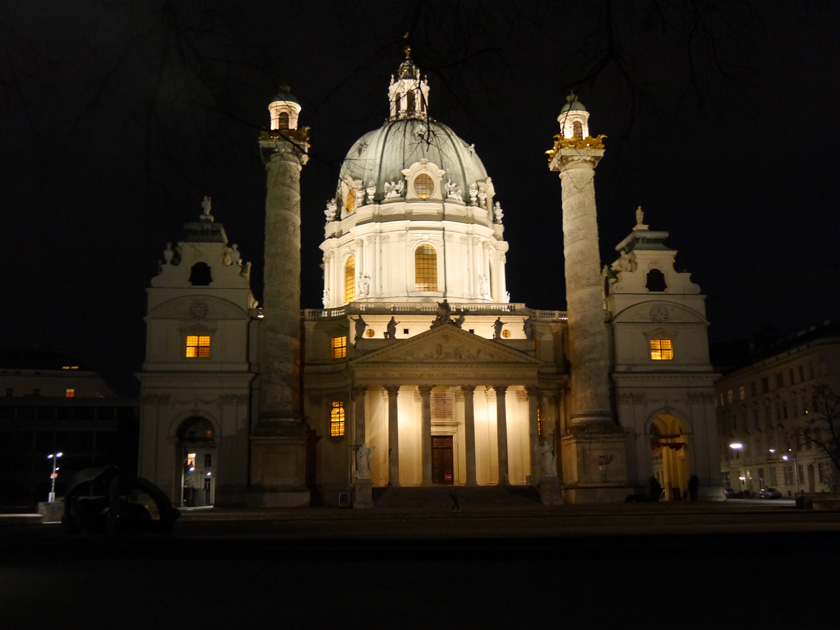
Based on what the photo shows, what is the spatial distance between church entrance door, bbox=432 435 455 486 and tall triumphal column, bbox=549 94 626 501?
8.64 metres

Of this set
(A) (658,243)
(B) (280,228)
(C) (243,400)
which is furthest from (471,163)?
(C) (243,400)

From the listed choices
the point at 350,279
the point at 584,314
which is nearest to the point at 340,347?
the point at 350,279

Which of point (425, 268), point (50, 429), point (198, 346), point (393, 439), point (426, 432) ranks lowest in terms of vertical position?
point (393, 439)

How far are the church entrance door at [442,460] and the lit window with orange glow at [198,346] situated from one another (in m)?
17.5

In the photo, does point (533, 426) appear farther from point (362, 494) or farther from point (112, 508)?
point (112, 508)

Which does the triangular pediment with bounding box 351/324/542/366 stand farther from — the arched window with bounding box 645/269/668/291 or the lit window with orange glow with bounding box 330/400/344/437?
the arched window with bounding box 645/269/668/291

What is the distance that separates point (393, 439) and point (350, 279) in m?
20.5

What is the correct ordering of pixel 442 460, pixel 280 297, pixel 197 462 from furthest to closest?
pixel 197 462, pixel 442 460, pixel 280 297

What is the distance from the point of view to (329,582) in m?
13.7

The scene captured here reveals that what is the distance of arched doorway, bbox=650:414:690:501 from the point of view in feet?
219

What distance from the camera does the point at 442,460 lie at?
218ft

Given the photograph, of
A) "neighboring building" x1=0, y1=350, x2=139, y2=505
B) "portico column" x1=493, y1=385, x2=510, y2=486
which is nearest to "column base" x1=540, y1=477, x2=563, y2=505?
"portico column" x1=493, y1=385, x2=510, y2=486

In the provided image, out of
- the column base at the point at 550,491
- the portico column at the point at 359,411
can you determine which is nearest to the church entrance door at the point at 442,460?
the portico column at the point at 359,411

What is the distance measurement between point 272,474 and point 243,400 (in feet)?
24.7
